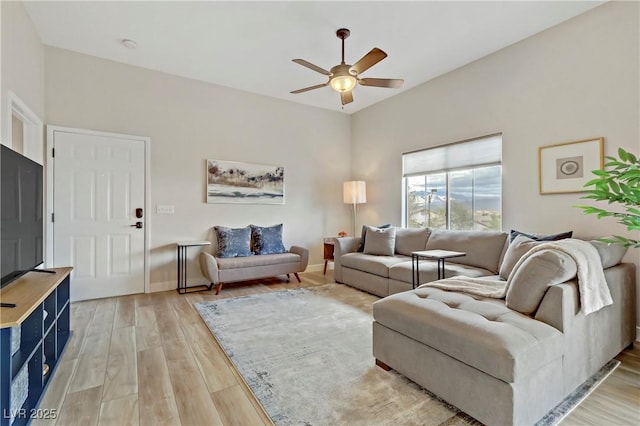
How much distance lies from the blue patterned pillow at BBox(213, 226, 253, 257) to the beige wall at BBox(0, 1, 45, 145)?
7.91 feet

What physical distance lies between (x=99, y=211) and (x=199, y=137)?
1.64 meters

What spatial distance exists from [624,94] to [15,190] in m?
4.79

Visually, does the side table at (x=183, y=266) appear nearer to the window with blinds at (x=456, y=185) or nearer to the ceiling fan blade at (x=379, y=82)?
the ceiling fan blade at (x=379, y=82)

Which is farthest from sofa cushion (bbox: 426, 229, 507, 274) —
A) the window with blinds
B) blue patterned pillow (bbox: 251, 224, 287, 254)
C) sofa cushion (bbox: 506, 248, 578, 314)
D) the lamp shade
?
blue patterned pillow (bbox: 251, 224, 287, 254)

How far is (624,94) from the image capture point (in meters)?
2.67

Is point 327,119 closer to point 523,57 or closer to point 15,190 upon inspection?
point 523,57

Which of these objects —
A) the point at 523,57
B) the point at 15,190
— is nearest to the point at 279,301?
the point at 15,190

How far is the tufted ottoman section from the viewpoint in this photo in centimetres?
142

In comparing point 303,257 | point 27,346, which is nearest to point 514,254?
point 303,257

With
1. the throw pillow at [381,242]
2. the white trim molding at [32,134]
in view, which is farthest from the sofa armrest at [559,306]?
the white trim molding at [32,134]

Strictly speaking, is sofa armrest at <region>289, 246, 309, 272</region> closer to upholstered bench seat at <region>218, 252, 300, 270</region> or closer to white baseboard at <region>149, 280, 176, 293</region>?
upholstered bench seat at <region>218, 252, 300, 270</region>

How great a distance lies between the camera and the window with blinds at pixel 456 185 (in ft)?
12.3

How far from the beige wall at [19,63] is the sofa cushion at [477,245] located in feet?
14.7

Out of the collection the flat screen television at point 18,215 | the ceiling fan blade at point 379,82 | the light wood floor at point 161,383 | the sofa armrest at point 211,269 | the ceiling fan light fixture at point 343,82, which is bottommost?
the light wood floor at point 161,383
